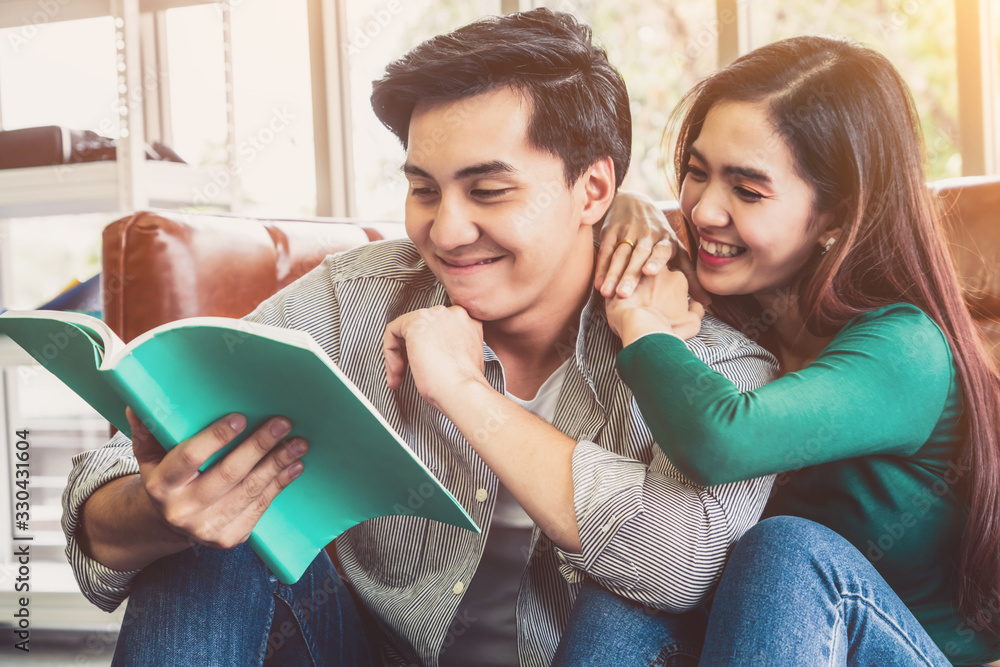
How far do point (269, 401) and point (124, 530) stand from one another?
32 cm

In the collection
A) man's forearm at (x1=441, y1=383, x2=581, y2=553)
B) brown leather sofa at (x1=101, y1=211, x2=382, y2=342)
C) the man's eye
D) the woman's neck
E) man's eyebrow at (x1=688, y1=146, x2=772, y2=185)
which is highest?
man's eyebrow at (x1=688, y1=146, x2=772, y2=185)

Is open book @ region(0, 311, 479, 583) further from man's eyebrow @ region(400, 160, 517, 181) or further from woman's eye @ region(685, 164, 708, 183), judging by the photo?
woman's eye @ region(685, 164, 708, 183)

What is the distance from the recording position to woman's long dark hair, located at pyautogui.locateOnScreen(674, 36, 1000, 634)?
1026 millimetres

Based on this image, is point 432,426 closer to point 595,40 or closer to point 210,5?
point 595,40

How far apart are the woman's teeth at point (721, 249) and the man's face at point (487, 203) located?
8.3 inches

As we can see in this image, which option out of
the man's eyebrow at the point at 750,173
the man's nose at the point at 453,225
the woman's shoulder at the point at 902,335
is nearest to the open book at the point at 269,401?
the man's nose at the point at 453,225

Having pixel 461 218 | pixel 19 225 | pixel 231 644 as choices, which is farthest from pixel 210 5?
pixel 231 644

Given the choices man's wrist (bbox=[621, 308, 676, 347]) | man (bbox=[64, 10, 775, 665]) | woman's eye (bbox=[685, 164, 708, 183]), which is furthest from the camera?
woman's eye (bbox=[685, 164, 708, 183])

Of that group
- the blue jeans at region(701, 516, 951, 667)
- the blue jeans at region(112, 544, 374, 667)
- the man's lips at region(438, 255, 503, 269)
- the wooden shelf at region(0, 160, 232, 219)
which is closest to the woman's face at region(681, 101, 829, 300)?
the man's lips at region(438, 255, 503, 269)

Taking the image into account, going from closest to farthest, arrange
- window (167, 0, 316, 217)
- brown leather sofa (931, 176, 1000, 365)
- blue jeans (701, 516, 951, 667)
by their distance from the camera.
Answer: blue jeans (701, 516, 951, 667) < brown leather sofa (931, 176, 1000, 365) < window (167, 0, 316, 217)

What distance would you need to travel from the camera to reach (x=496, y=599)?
1.13 meters

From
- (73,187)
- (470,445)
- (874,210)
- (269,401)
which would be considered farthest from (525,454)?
(73,187)

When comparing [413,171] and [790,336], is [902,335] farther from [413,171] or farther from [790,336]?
[413,171]

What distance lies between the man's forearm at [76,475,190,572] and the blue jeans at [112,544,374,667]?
0.08 ft
